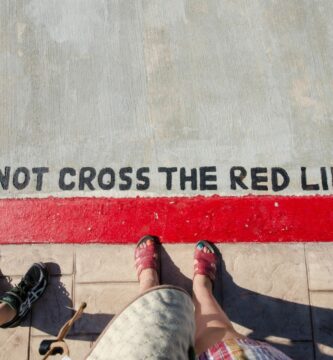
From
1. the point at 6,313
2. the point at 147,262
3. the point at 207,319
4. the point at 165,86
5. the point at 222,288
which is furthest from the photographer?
the point at 165,86

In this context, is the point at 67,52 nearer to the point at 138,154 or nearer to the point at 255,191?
the point at 138,154

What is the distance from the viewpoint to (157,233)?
9.25 feet

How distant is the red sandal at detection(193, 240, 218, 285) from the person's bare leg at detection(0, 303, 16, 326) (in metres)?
1.16

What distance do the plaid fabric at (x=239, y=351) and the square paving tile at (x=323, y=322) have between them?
85 centimetres

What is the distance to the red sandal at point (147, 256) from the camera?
270cm

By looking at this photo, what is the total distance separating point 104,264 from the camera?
280 cm

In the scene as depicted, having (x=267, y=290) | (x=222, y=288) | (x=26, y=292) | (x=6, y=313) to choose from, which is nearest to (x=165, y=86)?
(x=222, y=288)

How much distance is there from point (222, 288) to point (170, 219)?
0.57 meters

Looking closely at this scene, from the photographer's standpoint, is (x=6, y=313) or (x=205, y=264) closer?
(x=6, y=313)

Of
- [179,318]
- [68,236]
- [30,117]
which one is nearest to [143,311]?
[179,318]

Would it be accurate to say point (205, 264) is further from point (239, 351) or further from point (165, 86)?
point (165, 86)

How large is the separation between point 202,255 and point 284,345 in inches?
30.4

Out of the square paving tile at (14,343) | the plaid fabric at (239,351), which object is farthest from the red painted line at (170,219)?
the plaid fabric at (239,351)

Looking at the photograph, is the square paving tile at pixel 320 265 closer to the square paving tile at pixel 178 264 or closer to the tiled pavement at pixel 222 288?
the tiled pavement at pixel 222 288
